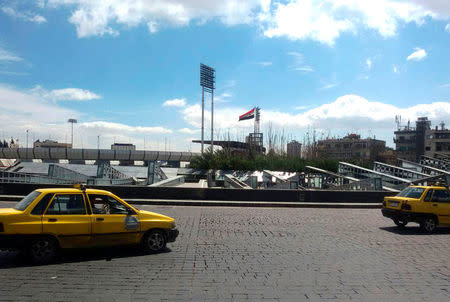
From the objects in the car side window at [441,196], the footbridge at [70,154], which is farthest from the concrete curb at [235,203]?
the footbridge at [70,154]

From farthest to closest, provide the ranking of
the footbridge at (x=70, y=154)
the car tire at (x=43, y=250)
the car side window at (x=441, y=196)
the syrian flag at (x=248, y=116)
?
the footbridge at (x=70, y=154) → the syrian flag at (x=248, y=116) → the car side window at (x=441, y=196) → the car tire at (x=43, y=250)

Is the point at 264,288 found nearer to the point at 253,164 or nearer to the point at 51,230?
the point at 51,230

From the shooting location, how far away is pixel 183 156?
9594 centimetres

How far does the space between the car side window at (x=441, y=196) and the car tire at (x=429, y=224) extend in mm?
717

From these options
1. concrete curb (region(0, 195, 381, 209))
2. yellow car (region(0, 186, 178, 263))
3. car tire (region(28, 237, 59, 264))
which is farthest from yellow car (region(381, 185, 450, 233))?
car tire (region(28, 237, 59, 264))

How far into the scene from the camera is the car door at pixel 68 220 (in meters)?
7.49

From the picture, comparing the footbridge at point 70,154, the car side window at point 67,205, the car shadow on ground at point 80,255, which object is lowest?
the car shadow on ground at point 80,255

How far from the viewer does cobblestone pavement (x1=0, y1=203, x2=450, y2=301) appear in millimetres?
5840

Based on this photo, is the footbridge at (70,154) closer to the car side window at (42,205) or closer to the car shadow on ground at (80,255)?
the car shadow on ground at (80,255)

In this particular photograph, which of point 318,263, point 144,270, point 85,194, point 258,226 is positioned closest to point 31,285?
point 144,270

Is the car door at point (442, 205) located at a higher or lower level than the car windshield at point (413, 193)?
lower

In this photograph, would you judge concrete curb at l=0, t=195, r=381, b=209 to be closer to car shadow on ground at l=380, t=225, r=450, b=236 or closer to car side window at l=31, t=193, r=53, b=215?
car shadow on ground at l=380, t=225, r=450, b=236

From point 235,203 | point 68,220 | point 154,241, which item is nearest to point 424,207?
point 154,241

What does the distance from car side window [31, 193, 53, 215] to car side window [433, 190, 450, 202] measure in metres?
11.8
